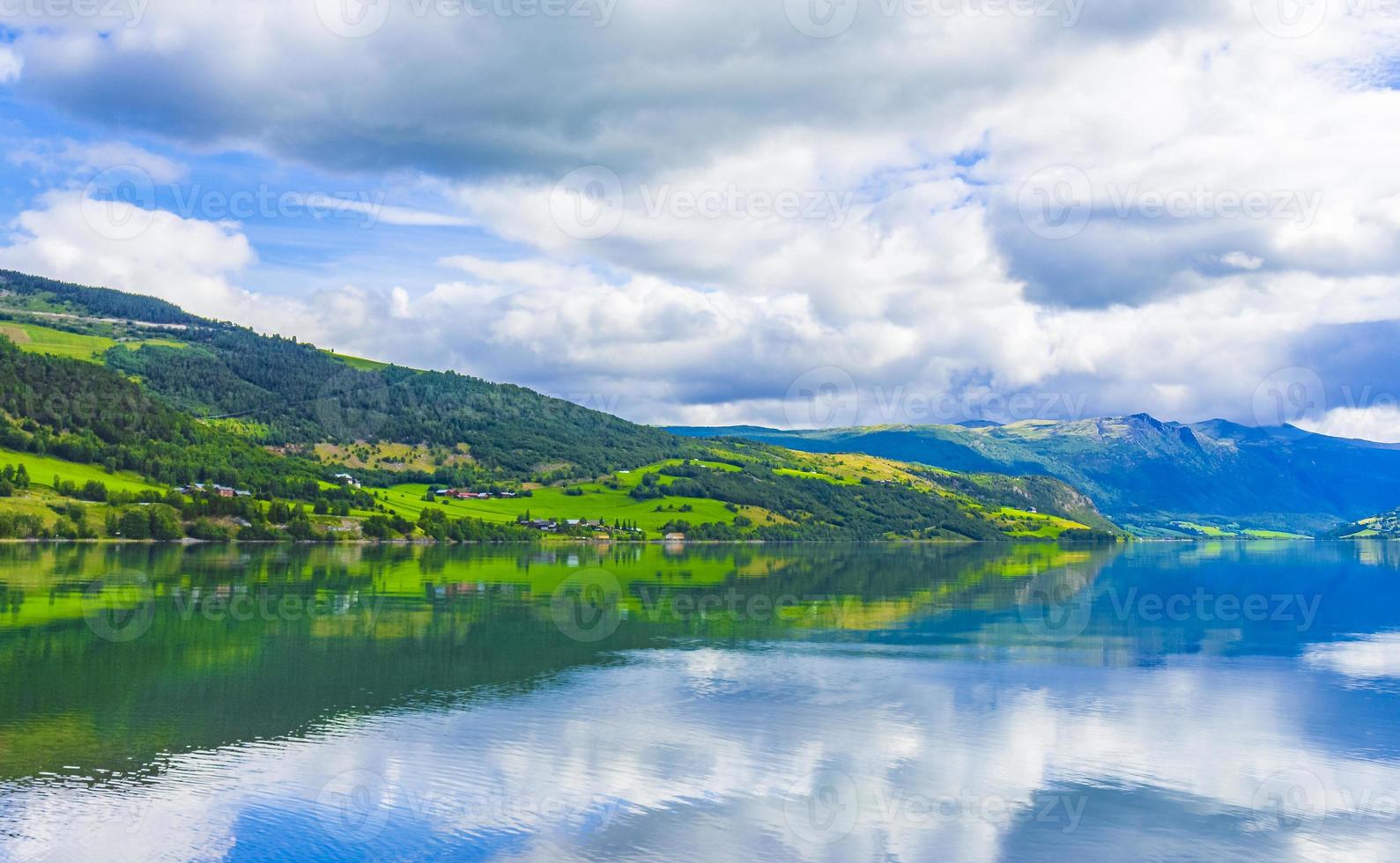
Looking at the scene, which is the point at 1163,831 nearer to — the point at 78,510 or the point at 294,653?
the point at 294,653

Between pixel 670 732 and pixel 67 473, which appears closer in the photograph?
pixel 670 732

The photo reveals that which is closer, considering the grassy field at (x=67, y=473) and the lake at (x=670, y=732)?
the lake at (x=670, y=732)

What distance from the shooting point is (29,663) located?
167ft

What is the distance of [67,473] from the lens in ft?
611

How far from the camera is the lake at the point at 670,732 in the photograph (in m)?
29.1

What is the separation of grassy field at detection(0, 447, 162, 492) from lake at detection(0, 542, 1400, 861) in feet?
352

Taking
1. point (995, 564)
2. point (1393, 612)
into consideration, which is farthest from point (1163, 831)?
point (995, 564)

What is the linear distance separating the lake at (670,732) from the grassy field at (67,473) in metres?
107

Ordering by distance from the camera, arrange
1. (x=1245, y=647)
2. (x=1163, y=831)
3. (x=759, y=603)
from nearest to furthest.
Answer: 1. (x=1163, y=831)
2. (x=1245, y=647)
3. (x=759, y=603)

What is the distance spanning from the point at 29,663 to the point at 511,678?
23.7 metres

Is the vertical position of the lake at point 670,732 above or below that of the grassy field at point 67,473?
below

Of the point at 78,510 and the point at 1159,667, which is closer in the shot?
the point at 1159,667

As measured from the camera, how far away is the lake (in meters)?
29.1

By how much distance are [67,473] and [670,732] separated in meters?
183
